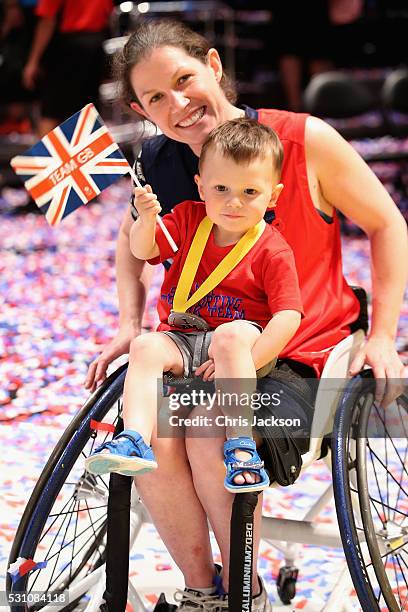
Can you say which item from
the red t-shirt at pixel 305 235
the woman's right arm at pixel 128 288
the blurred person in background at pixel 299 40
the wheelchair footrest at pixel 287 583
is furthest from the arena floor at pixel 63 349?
the blurred person in background at pixel 299 40

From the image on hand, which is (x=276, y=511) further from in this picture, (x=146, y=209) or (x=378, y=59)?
(x=378, y=59)

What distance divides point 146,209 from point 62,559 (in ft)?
3.23

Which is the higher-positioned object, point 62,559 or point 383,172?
point 383,172

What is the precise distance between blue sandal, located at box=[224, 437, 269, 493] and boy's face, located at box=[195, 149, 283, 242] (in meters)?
0.43

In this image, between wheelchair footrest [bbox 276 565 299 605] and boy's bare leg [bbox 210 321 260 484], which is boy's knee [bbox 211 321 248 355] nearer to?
boy's bare leg [bbox 210 321 260 484]

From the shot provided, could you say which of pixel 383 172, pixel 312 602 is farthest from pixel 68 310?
pixel 383 172

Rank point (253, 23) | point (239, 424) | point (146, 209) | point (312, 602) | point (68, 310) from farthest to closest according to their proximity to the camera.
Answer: point (253, 23) < point (68, 310) < point (312, 602) < point (146, 209) < point (239, 424)

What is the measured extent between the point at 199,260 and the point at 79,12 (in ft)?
16.5

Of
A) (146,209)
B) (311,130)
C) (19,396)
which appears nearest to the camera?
(146,209)

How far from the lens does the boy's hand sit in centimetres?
193

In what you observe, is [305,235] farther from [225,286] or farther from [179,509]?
[179,509]

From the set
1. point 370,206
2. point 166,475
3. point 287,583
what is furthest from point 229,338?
point 287,583

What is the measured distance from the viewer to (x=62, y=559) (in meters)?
2.46

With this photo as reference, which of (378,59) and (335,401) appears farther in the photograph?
(378,59)
